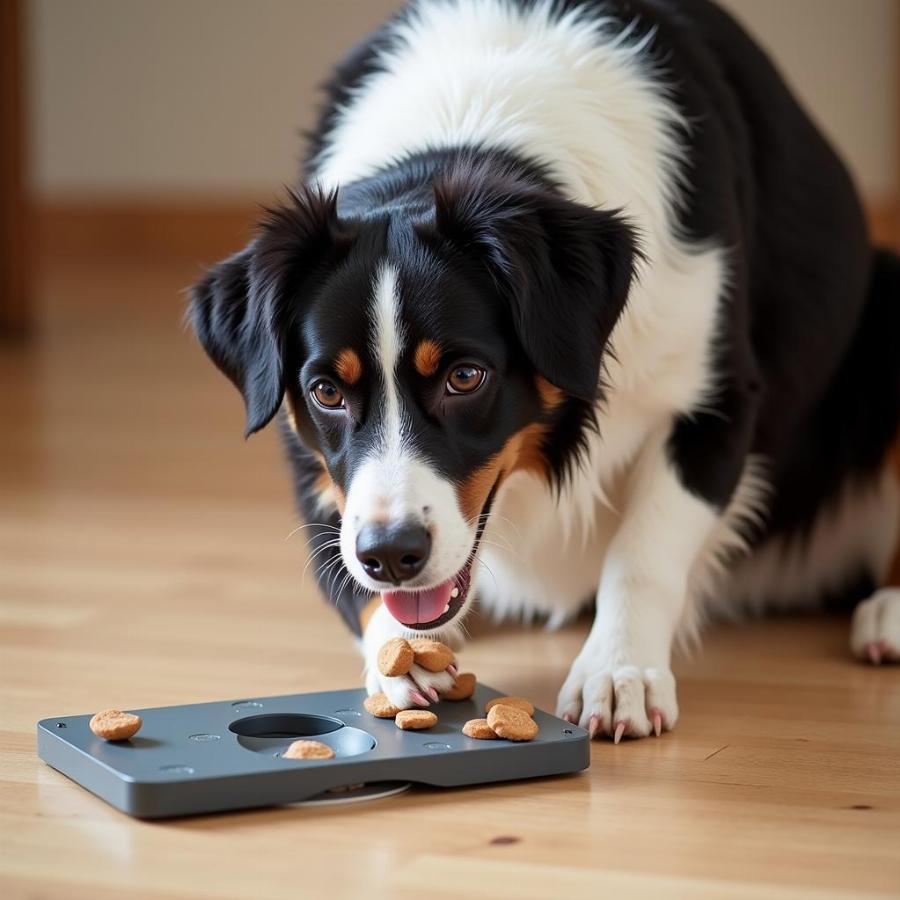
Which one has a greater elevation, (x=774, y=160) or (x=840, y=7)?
(x=840, y=7)

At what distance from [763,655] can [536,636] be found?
34cm

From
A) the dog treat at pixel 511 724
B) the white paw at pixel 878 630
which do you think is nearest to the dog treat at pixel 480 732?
the dog treat at pixel 511 724

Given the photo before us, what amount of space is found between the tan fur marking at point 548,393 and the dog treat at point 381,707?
1.36 feet

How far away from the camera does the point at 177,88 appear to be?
7.59m

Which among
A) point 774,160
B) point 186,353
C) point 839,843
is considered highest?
point 774,160

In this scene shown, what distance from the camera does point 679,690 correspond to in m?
2.10

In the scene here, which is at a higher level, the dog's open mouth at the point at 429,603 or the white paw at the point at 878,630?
the dog's open mouth at the point at 429,603

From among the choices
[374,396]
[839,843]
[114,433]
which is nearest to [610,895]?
[839,843]

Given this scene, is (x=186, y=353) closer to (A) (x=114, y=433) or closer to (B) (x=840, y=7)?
(A) (x=114, y=433)

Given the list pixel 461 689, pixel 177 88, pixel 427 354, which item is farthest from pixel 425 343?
pixel 177 88

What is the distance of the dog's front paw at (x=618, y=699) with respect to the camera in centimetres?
186

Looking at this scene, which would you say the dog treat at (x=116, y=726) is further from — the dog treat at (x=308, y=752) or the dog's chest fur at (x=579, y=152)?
the dog's chest fur at (x=579, y=152)

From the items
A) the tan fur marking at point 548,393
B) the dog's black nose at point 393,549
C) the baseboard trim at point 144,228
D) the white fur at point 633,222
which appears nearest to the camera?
the dog's black nose at point 393,549

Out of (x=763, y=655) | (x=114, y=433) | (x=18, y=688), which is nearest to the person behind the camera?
(x=18, y=688)
